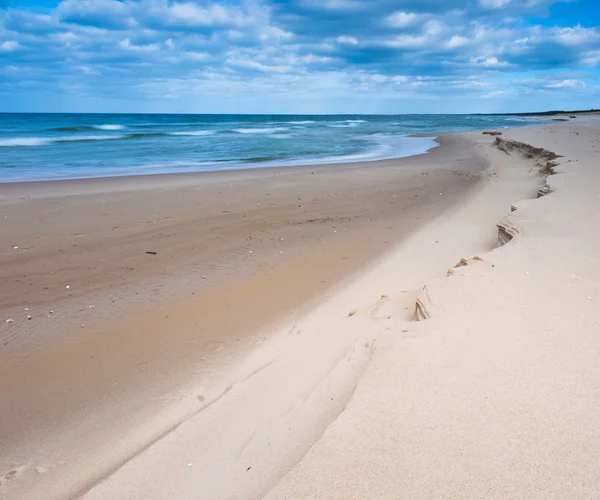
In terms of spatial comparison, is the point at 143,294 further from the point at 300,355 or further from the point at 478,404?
the point at 478,404

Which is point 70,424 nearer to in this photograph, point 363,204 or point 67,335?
point 67,335

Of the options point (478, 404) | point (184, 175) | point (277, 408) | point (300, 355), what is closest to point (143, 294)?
point (300, 355)

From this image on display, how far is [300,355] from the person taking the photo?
3.76m

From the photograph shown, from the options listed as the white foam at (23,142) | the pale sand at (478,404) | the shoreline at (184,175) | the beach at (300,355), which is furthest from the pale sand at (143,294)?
the white foam at (23,142)

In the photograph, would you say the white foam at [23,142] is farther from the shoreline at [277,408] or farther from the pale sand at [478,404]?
the pale sand at [478,404]

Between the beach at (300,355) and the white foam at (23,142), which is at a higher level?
the beach at (300,355)

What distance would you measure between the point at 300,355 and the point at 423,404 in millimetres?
1622

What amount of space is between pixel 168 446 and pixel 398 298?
8.28 feet

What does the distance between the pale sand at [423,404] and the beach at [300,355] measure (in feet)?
0.04

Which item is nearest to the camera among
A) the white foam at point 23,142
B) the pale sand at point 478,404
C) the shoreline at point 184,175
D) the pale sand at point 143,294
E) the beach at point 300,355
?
the pale sand at point 478,404

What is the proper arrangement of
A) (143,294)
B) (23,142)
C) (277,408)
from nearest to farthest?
(277,408) → (143,294) → (23,142)

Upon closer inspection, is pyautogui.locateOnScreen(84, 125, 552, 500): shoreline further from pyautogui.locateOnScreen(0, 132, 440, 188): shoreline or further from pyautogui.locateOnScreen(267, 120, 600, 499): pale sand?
pyautogui.locateOnScreen(0, 132, 440, 188): shoreline

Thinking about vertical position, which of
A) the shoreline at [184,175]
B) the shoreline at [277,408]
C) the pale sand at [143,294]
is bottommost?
the shoreline at [184,175]

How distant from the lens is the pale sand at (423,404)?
1.85m
